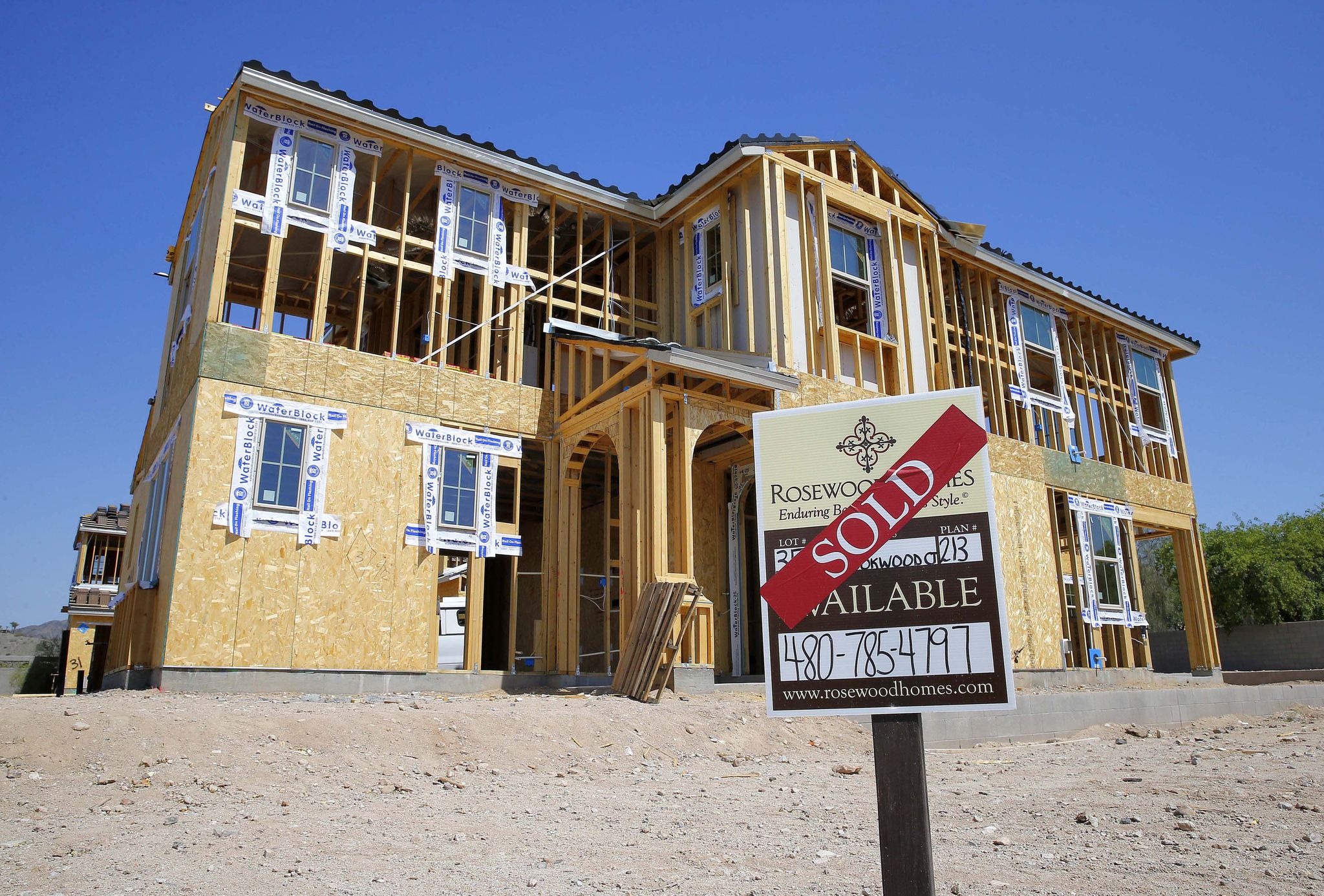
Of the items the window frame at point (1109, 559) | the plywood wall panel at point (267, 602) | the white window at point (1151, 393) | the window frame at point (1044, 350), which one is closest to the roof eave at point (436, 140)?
the plywood wall panel at point (267, 602)

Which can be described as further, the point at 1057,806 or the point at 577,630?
the point at 577,630

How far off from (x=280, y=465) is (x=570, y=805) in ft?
28.2

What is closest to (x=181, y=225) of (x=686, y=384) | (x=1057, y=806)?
(x=686, y=384)

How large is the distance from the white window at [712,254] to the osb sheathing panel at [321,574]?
6932 millimetres

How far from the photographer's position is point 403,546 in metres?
14.8

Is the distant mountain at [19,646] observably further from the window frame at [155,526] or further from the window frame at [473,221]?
the window frame at [473,221]

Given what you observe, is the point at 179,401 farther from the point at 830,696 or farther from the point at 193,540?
the point at 830,696

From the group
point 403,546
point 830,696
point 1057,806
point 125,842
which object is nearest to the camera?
point 830,696

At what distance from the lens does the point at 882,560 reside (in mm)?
3402

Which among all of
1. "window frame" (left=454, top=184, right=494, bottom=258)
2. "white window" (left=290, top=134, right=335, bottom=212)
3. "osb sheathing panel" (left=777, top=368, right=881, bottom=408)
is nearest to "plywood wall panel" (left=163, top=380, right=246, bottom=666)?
"white window" (left=290, top=134, right=335, bottom=212)

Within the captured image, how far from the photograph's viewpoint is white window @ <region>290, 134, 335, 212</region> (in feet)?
50.8

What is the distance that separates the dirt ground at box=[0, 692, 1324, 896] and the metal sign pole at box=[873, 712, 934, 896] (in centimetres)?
220

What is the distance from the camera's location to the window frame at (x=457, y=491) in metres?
15.2

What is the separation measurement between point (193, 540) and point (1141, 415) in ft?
81.2
